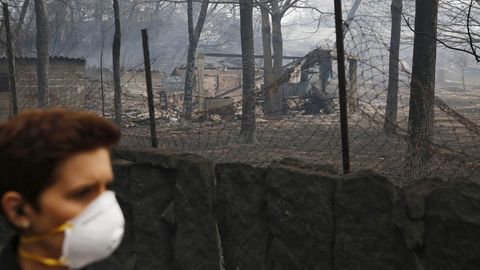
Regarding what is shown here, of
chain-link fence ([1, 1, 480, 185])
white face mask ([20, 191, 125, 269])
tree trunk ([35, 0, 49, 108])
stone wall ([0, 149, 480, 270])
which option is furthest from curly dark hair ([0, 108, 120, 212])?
tree trunk ([35, 0, 49, 108])

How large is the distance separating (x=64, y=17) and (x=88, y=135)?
43728mm

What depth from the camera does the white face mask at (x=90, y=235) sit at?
1.62 meters

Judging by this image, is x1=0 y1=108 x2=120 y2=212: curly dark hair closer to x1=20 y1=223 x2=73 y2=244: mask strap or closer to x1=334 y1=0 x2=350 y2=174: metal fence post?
x1=20 y1=223 x2=73 y2=244: mask strap

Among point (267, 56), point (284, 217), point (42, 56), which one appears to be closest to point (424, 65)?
point (284, 217)

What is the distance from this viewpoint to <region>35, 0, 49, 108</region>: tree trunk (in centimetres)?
1783

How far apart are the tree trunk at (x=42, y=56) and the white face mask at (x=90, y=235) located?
16.9m

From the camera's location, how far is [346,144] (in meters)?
3.40

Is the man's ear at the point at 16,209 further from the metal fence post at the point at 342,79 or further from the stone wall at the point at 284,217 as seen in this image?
the metal fence post at the point at 342,79

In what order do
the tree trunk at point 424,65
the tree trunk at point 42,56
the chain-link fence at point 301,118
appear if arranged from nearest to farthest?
the chain-link fence at point 301,118, the tree trunk at point 424,65, the tree trunk at point 42,56

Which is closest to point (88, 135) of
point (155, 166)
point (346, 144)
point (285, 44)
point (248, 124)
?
point (346, 144)

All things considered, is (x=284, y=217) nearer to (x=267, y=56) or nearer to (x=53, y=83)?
(x=53, y=83)

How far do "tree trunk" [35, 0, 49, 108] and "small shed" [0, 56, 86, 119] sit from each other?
5.73 feet

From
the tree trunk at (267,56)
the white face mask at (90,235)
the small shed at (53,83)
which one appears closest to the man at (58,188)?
the white face mask at (90,235)

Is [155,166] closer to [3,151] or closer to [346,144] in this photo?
[346,144]
